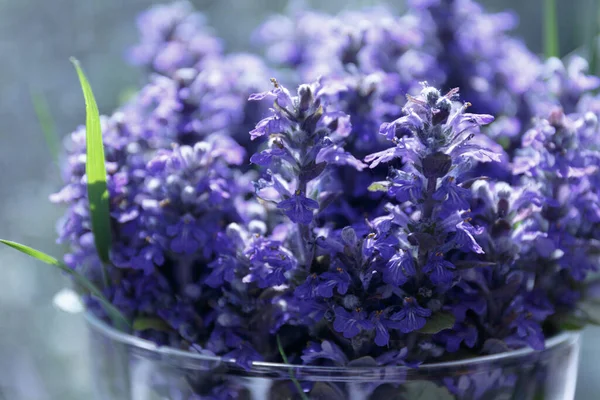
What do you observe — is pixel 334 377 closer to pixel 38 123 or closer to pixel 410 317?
pixel 410 317

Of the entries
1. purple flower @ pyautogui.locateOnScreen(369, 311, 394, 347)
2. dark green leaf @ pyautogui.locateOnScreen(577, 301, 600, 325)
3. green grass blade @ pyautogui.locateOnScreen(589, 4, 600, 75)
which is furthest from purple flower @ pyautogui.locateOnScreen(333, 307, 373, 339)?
green grass blade @ pyautogui.locateOnScreen(589, 4, 600, 75)

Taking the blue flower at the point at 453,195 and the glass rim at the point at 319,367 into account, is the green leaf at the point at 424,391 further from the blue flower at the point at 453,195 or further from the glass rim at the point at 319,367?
the blue flower at the point at 453,195

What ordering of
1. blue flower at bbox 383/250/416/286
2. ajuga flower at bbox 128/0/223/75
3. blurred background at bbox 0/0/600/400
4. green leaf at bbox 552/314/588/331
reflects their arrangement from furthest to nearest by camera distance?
blurred background at bbox 0/0/600/400, ajuga flower at bbox 128/0/223/75, green leaf at bbox 552/314/588/331, blue flower at bbox 383/250/416/286

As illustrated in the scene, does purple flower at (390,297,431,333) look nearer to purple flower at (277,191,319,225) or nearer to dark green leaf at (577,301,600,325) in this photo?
purple flower at (277,191,319,225)

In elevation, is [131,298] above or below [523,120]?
below

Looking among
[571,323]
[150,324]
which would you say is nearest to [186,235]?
[150,324]

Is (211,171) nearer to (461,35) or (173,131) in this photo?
(173,131)

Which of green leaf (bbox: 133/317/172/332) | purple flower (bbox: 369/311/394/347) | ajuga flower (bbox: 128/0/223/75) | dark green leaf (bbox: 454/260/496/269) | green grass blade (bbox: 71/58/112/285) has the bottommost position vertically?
purple flower (bbox: 369/311/394/347)

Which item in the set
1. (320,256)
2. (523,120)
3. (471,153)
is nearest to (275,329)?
(320,256)
